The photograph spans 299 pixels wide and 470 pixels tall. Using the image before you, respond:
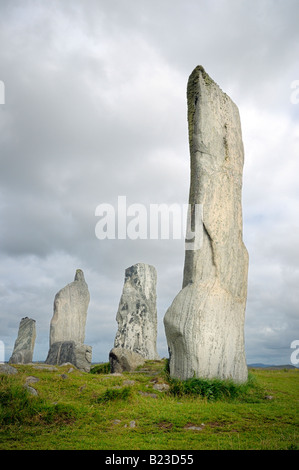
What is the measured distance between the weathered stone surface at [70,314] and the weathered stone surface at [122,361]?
7791mm

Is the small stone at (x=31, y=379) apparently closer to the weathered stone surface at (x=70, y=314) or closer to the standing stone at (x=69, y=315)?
the standing stone at (x=69, y=315)

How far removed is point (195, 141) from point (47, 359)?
14.8 metres

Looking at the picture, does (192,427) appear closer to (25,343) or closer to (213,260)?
(213,260)

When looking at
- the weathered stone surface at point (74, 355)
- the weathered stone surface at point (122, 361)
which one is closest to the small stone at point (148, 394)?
the weathered stone surface at point (122, 361)

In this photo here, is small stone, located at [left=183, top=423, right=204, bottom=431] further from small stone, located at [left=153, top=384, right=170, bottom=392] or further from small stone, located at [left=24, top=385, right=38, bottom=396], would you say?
small stone, located at [left=24, top=385, right=38, bottom=396]

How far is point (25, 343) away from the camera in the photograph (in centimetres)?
2600

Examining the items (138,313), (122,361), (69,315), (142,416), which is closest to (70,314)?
(69,315)

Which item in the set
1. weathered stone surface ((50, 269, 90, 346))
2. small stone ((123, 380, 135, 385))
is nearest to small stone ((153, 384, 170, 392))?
small stone ((123, 380, 135, 385))

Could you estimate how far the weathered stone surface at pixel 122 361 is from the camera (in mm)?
15620

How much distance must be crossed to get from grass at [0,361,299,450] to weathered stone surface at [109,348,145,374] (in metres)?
4.56

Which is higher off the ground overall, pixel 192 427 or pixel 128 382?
pixel 128 382

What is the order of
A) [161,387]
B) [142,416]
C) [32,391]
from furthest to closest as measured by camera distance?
[161,387]
[32,391]
[142,416]

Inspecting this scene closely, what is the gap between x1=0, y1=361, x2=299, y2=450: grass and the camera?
6230 millimetres

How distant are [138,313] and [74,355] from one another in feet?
29.9
